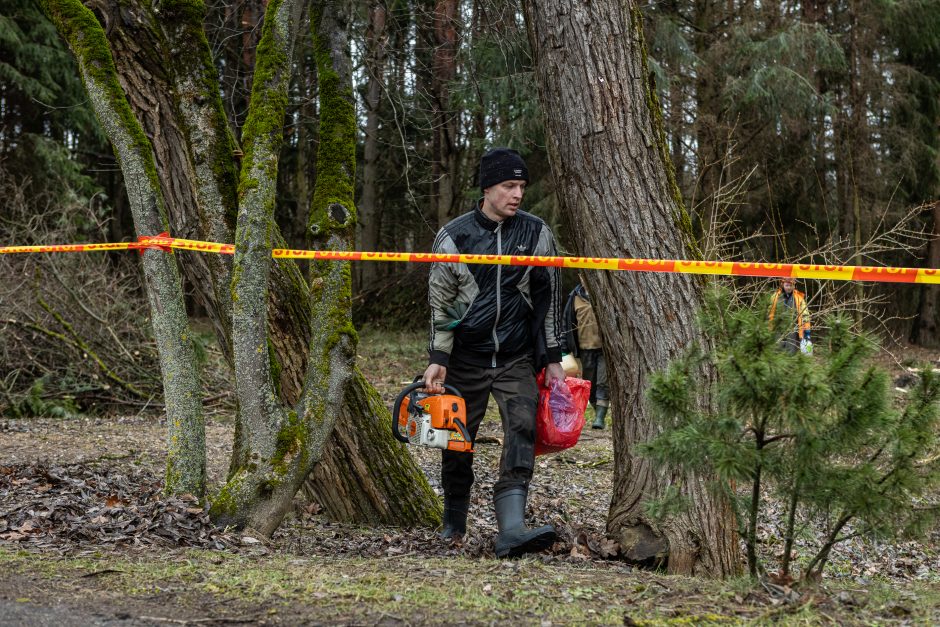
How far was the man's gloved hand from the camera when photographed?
4.75 meters

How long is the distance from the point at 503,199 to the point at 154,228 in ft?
6.13

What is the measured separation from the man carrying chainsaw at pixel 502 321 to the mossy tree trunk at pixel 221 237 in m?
0.59

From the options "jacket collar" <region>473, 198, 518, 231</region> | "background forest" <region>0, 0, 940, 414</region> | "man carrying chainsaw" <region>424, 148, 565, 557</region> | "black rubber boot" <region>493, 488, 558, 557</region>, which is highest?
"background forest" <region>0, 0, 940, 414</region>

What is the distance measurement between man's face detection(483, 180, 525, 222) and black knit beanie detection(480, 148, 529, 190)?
0.09 feet

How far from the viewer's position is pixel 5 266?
1079 centimetres

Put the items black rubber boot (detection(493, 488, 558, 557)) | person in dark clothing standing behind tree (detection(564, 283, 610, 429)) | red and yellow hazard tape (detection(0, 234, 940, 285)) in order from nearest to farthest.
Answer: red and yellow hazard tape (detection(0, 234, 940, 285)) → black rubber boot (detection(493, 488, 558, 557)) → person in dark clothing standing behind tree (detection(564, 283, 610, 429))

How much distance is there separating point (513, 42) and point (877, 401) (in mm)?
4872

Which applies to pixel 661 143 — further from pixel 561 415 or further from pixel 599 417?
pixel 599 417

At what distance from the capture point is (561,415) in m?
4.88

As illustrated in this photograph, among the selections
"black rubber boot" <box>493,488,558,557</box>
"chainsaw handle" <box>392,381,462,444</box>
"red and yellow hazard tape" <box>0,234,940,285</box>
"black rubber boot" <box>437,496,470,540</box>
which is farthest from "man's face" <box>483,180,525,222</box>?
"black rubber boot" <box>437,496,470,540</box>

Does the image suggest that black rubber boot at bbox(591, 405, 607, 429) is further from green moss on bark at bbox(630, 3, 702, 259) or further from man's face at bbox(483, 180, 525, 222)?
man's face at bbox(483, 180, 525, 222)

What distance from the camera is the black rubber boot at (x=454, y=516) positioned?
16.8 ft

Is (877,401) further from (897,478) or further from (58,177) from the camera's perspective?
(58,177)

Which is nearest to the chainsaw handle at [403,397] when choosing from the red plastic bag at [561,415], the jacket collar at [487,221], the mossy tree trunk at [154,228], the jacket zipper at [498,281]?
the jacket zipper at [498,281]
